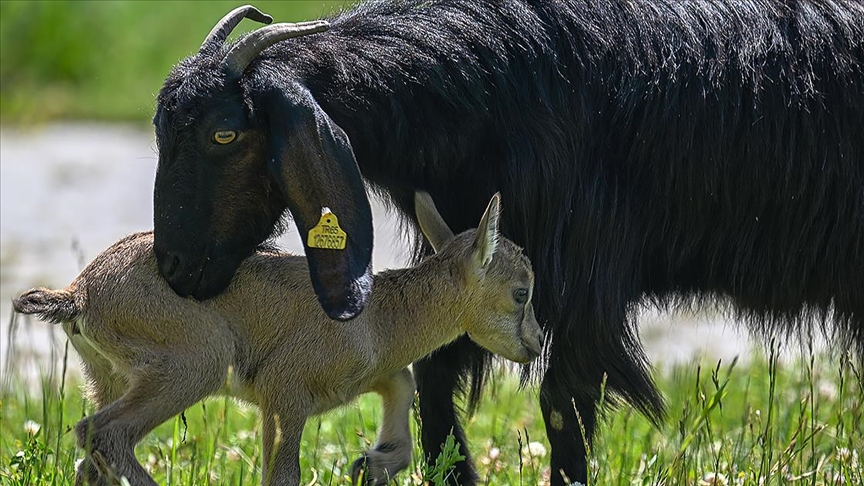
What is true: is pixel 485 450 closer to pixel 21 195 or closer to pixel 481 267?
pixel 481 267

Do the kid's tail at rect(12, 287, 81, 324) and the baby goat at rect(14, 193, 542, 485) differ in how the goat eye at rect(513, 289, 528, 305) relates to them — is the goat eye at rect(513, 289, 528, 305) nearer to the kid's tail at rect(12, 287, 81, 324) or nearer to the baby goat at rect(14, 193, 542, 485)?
the baby goat at rect(14, 193, 542, 485)

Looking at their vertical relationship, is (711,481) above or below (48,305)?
below

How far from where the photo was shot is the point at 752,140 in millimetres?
4836

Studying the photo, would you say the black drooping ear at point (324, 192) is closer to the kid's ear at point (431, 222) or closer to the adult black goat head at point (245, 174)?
the adult black goat head at point (245, 174)

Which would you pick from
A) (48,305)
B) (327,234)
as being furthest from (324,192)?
(48,305)

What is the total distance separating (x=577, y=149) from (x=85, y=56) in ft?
34.3

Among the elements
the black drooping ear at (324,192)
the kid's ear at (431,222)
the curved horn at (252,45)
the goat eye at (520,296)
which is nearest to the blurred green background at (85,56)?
the kid's ear at (431,222)

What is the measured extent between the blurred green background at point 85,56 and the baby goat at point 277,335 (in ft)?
28.7

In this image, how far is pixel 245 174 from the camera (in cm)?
425

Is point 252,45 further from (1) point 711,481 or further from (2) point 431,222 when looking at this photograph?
(1) point 711,481

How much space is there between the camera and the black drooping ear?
13.4ft

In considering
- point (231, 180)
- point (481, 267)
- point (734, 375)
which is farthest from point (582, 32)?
point (734, 375)

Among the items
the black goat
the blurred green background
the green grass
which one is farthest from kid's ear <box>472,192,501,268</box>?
the blurred green background

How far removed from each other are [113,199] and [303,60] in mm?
6764
